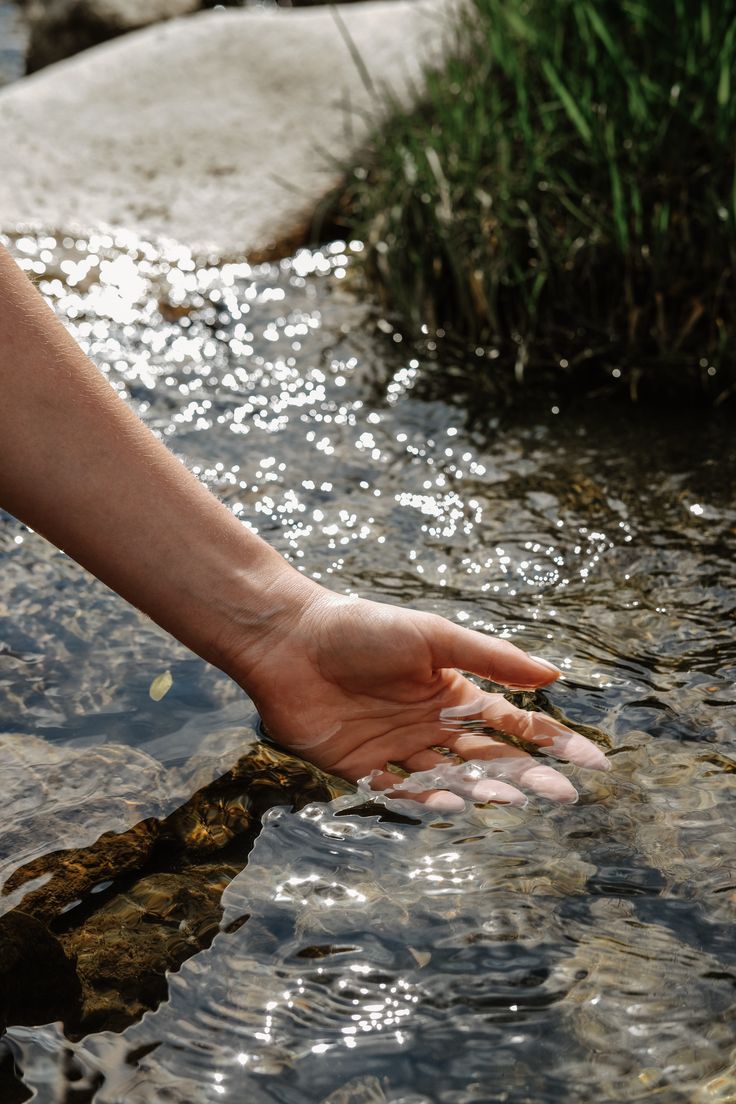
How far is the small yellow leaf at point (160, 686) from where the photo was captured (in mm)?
2383

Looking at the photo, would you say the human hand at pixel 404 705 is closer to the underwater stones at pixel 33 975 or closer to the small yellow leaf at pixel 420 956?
the small yellow leaf at pixel 420 956

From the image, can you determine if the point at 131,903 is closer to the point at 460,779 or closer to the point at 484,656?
the point at 460,779

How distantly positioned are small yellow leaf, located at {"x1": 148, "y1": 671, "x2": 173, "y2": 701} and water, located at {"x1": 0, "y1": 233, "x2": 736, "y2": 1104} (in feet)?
0.08

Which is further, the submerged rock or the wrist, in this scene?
the wrist

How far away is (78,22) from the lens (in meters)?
9.12

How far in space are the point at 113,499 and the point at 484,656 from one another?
73cm

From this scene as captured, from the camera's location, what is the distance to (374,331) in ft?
13.6

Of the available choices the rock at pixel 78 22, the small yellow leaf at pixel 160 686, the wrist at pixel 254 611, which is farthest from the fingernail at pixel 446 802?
the rock at pixel 78 22

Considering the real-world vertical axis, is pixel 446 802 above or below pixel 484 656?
below

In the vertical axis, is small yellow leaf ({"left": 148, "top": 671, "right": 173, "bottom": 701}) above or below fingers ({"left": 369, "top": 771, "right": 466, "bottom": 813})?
above

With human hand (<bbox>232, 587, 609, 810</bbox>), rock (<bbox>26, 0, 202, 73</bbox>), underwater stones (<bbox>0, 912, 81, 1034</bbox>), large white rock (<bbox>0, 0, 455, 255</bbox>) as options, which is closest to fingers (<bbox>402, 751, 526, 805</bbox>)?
human hand (<bbox>232, 587, 609, 810</bbox>)

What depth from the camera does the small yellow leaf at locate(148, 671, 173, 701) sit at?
238 cm

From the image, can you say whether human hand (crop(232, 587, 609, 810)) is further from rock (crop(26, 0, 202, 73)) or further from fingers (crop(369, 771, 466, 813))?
rock (crop(26, 0, 202, 73))

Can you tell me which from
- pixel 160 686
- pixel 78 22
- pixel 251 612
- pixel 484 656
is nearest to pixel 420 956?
pixel 484 656
